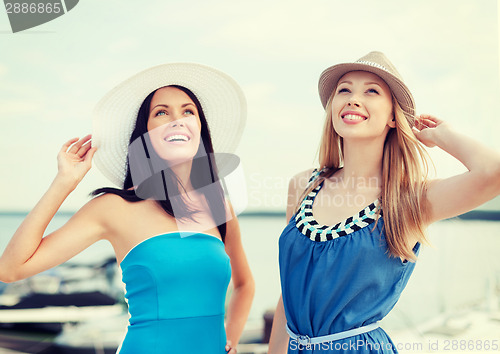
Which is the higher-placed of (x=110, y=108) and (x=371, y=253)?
(x=110, y=108)

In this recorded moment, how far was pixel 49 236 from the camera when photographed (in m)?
1.41

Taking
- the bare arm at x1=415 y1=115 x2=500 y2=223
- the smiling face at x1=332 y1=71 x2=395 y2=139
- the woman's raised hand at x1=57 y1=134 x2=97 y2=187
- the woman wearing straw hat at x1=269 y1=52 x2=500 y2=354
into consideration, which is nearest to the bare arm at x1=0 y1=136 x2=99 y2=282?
the woman's raised hand at x1=57 y1=134 x2=97 y2=187

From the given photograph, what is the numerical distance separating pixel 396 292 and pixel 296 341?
346 mm

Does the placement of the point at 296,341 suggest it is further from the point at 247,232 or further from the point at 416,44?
the point at 247,232

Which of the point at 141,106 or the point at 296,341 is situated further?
the point at 141,106

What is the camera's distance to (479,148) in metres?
1.32

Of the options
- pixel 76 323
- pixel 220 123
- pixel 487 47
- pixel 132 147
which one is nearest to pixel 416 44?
pixel 487 47

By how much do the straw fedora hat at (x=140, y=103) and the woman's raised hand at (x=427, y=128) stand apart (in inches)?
25.5

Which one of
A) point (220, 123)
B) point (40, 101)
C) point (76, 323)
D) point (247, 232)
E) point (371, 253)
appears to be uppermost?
point (220, 123)

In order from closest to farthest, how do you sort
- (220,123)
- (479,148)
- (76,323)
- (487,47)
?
(479,148) → (220,123) → (487,47) → (76,323)

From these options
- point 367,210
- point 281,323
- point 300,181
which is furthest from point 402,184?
point 281,323

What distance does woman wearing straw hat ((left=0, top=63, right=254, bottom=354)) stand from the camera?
56.3 inches

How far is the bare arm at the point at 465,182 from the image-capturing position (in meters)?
1.27

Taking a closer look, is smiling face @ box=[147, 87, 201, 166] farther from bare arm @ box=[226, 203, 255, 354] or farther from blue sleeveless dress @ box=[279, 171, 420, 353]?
blue sleeveless dress @ box=[279, 171, 420, 353]
